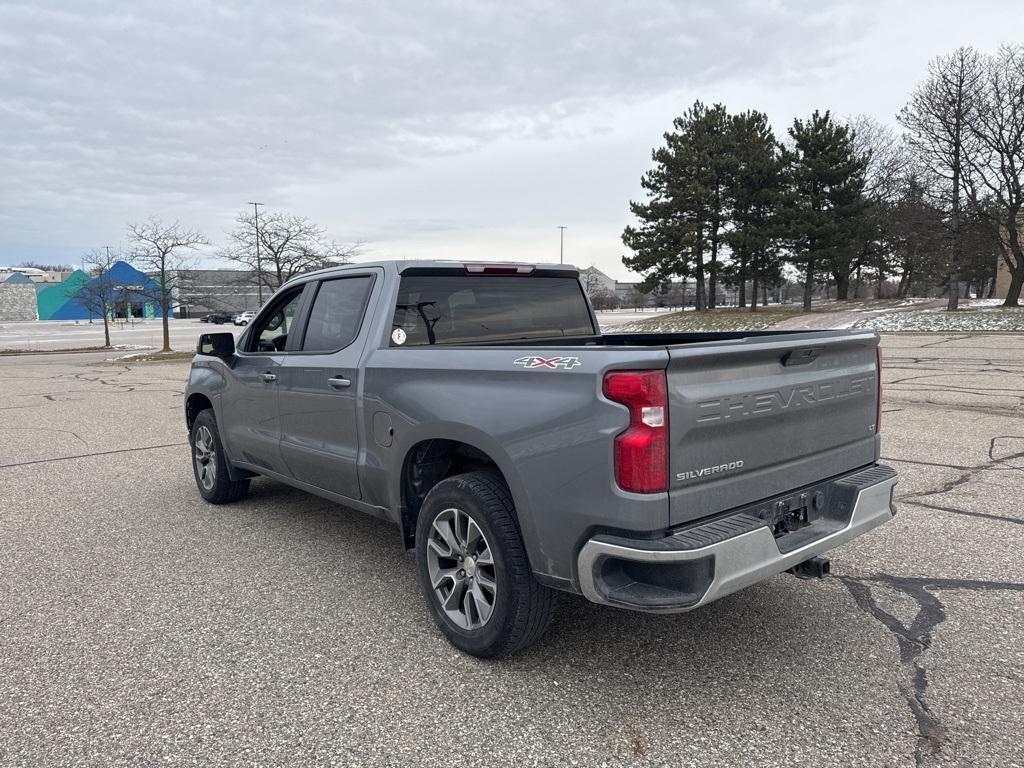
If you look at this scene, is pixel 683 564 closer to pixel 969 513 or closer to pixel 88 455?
pixel 969 513

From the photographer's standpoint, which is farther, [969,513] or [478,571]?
[969,513]

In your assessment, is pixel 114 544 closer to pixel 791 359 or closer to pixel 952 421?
pixel 791 359

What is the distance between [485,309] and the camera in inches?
173

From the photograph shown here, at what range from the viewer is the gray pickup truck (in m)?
2.67

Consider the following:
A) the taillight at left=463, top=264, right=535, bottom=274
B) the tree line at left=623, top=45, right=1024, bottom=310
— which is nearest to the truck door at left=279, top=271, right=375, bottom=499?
the taillight at left=463, top=264, right=535, bottom=274

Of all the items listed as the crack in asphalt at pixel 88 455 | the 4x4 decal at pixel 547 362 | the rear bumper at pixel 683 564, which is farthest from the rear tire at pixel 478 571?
the crack in asphalt at pixel 88 455

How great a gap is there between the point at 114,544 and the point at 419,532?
2743mm

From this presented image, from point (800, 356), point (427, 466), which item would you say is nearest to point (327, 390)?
point (427, 466)

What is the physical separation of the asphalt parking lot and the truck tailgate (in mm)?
796

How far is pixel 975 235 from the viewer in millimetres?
33125

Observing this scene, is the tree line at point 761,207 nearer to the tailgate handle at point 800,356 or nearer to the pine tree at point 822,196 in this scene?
the pine tree at point 822,196

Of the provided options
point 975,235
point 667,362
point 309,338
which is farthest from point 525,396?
A: point 975,235

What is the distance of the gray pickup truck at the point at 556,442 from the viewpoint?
2672 mm

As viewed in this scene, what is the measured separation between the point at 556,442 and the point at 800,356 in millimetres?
1124
